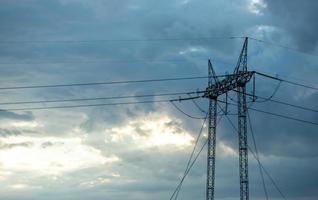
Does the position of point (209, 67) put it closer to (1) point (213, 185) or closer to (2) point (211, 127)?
(2) point (211, 127)

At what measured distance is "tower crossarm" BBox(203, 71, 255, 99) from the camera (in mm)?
145250

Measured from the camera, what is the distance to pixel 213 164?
507 feet

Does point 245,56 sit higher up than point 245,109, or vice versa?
point 245,56

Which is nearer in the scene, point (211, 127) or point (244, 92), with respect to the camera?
point (244, 92)

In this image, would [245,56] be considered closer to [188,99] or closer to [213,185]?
[188,99]

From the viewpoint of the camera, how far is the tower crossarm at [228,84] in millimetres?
145250

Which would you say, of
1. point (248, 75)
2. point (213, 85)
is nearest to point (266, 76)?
point (248, 75)

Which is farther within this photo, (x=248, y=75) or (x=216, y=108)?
(x=216, y=108)

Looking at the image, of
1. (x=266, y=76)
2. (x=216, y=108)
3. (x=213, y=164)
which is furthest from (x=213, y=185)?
(x=266, y=76)

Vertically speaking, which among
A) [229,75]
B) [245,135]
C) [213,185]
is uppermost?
[229,75]

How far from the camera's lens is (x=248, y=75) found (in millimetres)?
145000

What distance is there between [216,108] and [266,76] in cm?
1548

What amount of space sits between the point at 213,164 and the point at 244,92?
58.6ft

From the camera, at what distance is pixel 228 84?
488 feet
